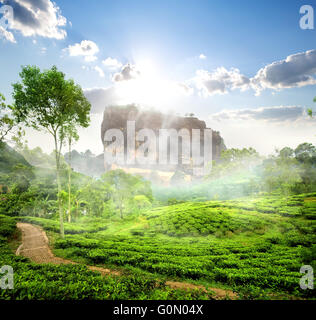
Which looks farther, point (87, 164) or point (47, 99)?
point (87, 164)

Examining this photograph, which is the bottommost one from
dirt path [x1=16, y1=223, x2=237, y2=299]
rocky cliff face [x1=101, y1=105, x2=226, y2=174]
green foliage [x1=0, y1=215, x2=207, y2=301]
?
dirt path [x1=16, y1=223, x2=237, y2=299]

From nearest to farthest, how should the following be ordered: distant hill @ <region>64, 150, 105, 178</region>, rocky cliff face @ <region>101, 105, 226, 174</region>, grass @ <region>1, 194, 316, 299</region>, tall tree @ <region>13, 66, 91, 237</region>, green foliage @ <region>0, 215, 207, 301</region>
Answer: green foliage @ <region>0, 215, 207, 301</region> → grass @ <region>1, 194, 316, 299</region> → tall tree @ <region>13, 66, 91, 237</region> → rocky cliff face @ <region>101, 105, 226, 174</region> → distant hill @ <region>64, 150, 105, 178</region>

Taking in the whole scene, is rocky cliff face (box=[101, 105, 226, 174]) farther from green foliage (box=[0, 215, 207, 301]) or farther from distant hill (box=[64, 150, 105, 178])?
green foliage (box=[0, 215, 207, 301])

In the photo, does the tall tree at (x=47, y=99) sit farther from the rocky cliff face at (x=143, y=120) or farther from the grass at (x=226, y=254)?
the rocky cliff face at (x=143, y=120)

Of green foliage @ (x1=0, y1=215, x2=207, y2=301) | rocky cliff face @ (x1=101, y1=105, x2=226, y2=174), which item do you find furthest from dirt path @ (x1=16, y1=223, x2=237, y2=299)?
rocky cliff face @ (x1=101, y1=105, x2=226, y2=174)

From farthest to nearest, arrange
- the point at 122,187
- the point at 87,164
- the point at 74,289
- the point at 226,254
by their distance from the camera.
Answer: the point at 87,164 → the point at 122,187 → the point at 226,254 → the point at 74,289

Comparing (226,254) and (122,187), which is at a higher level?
(122,187)

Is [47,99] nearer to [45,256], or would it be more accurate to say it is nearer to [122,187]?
[45,256]

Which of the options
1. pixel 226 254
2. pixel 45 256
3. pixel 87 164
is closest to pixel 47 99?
pixel 45 256

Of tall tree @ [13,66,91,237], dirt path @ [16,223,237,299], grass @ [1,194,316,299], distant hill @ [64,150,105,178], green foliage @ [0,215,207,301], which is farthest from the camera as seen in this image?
distant hill @ [64,150,105,178]

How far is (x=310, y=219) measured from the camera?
14.4 meters

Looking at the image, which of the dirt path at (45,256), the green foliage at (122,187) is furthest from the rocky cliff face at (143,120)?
the dirt path at (45,256)
